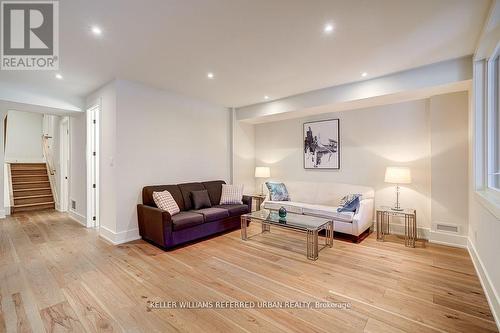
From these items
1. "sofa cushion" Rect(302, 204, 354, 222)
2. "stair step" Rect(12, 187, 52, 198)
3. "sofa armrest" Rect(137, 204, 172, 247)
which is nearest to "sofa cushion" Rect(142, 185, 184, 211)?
"sofa armrest" Rect(137, 204, 172, 247)

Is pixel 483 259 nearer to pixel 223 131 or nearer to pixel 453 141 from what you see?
pixel 453 141

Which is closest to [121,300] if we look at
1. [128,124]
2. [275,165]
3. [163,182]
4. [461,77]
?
[163,182]

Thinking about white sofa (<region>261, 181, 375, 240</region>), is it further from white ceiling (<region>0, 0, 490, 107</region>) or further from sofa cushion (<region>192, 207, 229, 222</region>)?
white ceiling (<region>0, 0, 490, 107</region>)

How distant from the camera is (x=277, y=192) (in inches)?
192

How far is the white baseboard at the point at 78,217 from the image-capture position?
4.70m

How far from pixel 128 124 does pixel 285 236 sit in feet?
10.5

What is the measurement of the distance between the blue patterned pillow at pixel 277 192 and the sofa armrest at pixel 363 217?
158 centimetres

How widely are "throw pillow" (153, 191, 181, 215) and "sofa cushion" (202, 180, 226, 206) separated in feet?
3.25

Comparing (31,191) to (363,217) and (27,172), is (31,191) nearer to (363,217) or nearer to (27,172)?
(27,172)

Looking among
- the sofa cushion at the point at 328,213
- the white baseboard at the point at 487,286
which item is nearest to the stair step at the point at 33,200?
the sofa cushion at the point at 328,213

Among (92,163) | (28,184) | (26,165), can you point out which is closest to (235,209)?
(92,163)

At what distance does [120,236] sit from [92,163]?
6.01 ft

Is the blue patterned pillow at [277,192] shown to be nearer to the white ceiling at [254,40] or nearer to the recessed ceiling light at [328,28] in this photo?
the white ceiling at [254,40]

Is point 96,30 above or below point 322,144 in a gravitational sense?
above
